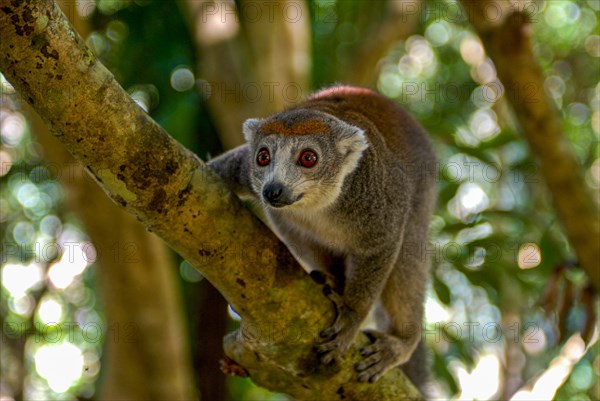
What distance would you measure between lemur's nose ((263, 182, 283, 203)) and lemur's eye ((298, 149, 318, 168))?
1.26 ft

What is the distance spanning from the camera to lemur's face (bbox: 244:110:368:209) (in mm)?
4730

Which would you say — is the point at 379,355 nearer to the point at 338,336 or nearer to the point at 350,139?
the point at 338,336

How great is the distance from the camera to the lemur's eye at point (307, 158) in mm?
4824

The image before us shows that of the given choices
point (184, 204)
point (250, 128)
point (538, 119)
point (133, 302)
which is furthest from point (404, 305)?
point (133, 302)

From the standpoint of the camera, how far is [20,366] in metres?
13.2

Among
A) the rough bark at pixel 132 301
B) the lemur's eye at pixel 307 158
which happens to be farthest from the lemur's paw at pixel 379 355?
the rough bark at pixel 132 301

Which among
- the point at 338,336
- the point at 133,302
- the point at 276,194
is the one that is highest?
the point at 276,194

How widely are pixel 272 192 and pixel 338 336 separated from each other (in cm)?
105

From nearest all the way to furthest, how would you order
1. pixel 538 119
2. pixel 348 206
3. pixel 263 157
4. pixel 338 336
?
pixel 338 336 → pixel 263 157 → pixel 348 206 → pixel 538 119

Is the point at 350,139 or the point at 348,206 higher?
the point at 350,139

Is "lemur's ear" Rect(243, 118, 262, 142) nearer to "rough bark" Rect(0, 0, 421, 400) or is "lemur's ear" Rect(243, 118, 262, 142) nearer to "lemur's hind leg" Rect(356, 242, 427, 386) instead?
"rough bark" Rect(0, 0, 421, 400)

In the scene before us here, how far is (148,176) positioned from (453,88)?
11.9 metres

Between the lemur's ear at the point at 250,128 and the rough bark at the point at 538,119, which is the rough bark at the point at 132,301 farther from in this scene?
the rough bark at the point at 538,119

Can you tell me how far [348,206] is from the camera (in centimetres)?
493
